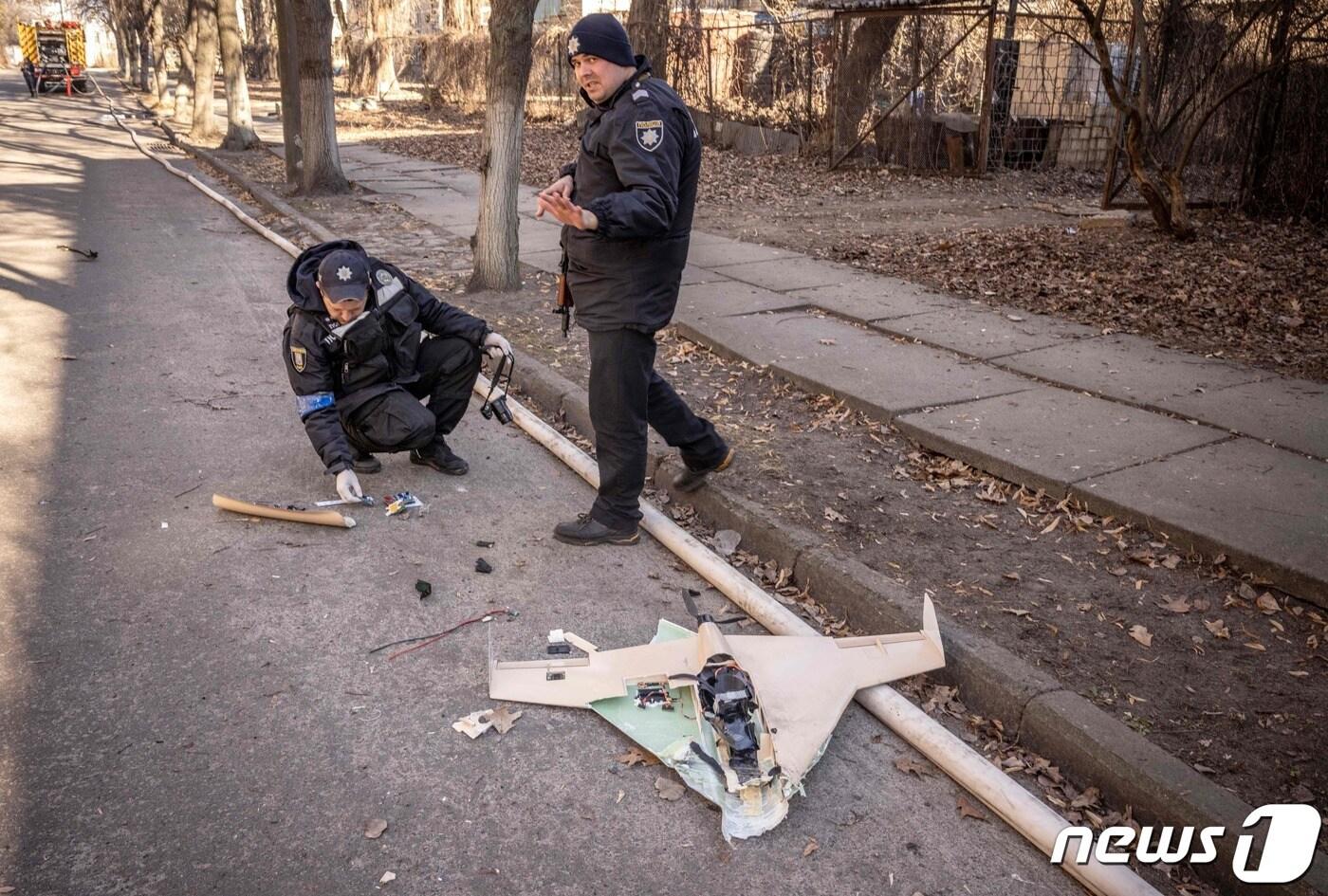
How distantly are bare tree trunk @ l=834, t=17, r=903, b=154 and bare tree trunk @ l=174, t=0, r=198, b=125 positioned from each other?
19.5 m

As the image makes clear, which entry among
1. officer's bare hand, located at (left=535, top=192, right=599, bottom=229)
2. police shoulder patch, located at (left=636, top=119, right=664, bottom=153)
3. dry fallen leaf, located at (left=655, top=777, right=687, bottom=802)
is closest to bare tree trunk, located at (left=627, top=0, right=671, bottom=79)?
police shoulder patch, located at (left=636, top=119, right=664, bottom=153)

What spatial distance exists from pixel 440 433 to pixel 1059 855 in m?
3.61

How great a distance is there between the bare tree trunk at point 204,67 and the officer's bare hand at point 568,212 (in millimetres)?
22119

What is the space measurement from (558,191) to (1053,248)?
781cm

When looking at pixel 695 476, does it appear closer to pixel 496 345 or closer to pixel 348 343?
pixel 496 345

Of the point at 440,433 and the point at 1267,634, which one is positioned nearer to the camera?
the point at 1267,634

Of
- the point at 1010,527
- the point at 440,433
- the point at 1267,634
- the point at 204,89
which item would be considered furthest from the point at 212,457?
the point at 204,89

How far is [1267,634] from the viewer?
12.0ft

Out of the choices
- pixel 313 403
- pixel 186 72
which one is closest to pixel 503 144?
pixel 313 403

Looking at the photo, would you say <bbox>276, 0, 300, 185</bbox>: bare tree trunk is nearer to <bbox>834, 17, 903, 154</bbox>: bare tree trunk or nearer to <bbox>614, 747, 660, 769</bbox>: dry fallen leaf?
<bbox>834, 17, 903, 154</bbox>: bare tree trunk

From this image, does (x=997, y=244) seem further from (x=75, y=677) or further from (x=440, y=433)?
(x=75, y=677)

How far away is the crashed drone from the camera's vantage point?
9.63ft

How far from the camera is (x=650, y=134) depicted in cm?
379

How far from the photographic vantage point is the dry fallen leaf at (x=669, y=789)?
2930 mm
